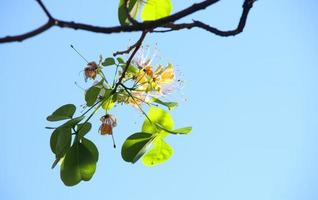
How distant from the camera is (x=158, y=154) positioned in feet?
8.05

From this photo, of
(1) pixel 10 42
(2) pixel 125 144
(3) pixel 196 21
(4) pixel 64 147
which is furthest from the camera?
(2) pixel 125 144

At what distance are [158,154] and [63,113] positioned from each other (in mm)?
529

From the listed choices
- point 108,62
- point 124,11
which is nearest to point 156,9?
point 124,11

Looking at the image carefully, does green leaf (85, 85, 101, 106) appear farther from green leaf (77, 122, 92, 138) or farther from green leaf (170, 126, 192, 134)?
green leaf (170, 126, 192, 134)

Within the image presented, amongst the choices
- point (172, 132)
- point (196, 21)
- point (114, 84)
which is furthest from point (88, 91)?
point (196, 21)

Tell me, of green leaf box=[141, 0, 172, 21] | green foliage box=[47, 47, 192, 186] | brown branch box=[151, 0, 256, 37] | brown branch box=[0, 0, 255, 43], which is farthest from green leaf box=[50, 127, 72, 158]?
brown branch box=[0, 0, 255, 43]

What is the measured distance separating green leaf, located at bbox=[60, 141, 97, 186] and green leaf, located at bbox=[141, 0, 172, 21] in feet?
2.19

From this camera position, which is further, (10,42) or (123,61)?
(123,61)

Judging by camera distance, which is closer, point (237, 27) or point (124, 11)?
point (237, 27)

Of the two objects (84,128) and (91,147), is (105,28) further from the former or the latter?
(91,147)

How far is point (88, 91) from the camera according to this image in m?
2.23

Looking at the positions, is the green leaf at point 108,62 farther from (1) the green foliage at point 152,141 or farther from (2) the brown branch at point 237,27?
(2) the brown branch at point 237,27

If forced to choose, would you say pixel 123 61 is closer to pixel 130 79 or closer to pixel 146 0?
pixel 130 79

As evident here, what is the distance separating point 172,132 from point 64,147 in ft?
1.62
